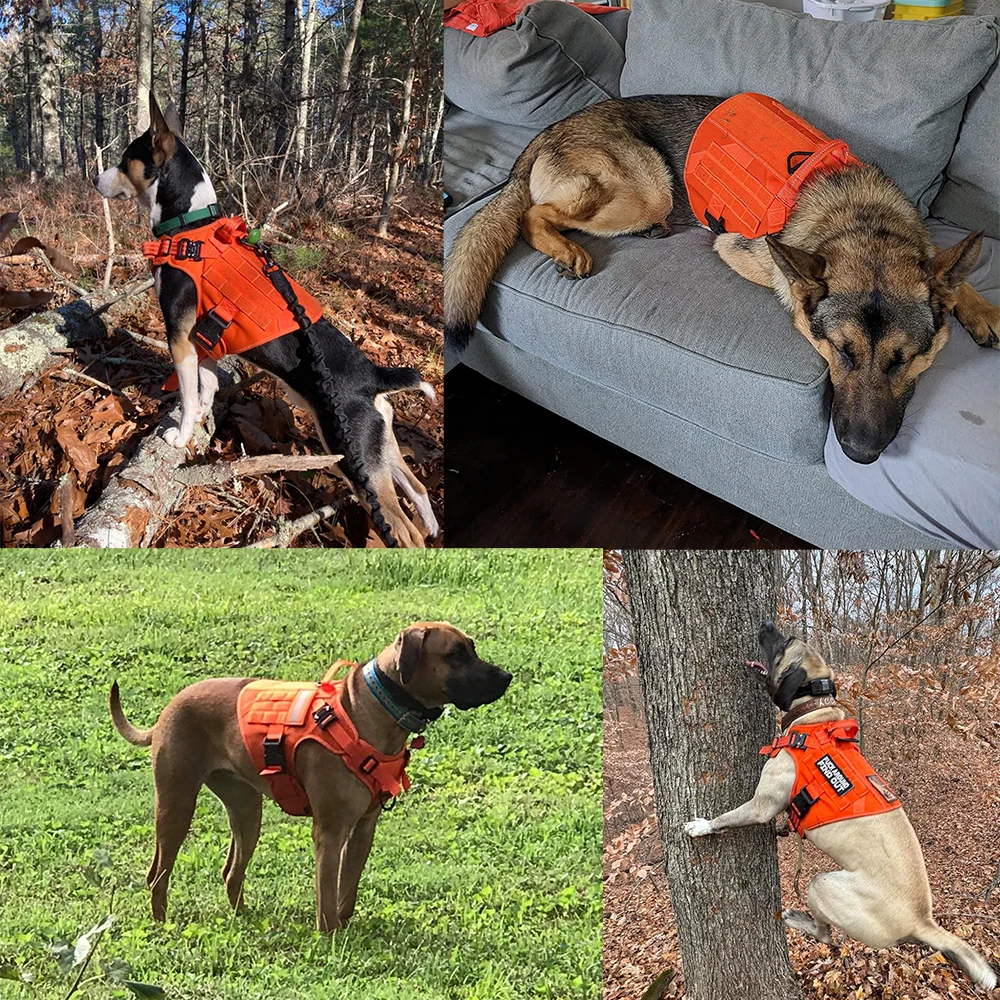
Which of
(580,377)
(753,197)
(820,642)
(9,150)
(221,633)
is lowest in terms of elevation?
(221,633)

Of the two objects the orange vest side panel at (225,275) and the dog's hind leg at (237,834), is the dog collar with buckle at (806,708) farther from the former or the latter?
the orange vest side panel at (225,275)

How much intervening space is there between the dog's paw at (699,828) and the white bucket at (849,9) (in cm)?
255

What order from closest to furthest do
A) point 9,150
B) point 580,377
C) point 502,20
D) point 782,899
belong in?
point 782,899 → point 9,150 → point 580,377 → point 502,20

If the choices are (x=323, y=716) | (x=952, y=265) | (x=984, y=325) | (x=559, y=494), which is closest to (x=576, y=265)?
(x=559, y=494)

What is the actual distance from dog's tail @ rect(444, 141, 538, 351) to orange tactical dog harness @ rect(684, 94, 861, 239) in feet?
1.81

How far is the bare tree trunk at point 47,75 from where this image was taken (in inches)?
95.9

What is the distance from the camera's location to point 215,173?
8.23 feet

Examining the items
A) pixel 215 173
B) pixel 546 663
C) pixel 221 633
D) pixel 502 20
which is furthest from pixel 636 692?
pixel 502 20

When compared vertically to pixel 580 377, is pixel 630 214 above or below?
above

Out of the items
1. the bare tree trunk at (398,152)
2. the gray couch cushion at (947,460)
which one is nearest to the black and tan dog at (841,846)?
the gray couch cushion at (947,460)

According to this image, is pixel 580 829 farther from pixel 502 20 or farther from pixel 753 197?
pixel 502 20

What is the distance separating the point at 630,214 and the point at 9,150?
172 cm

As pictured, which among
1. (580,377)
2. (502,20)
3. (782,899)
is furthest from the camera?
(502,20)

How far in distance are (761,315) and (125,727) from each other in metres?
1.94
